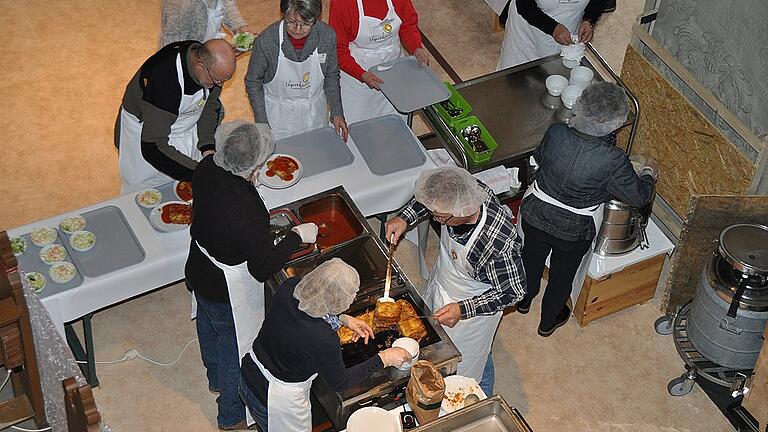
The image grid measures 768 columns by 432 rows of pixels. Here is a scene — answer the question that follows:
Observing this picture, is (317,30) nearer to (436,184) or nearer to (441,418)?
(436,184)

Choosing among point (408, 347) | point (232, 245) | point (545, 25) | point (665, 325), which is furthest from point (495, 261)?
point (545, 25)

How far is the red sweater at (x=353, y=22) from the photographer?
523 centimetres

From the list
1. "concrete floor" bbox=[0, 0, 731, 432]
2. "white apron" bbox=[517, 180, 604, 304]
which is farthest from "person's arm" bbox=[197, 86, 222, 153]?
"white apron" bbox=[517, 180, 604, 304]

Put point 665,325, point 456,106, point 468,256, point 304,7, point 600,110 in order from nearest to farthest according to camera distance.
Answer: point 468,256 < point 600,110 < point 304,7 < point 456,106 < point 665,325

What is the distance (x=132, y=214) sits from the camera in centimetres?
479

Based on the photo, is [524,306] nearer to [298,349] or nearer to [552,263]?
[552,263]

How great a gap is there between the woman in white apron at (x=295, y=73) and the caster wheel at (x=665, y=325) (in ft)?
6.89

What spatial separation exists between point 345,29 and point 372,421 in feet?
8.29

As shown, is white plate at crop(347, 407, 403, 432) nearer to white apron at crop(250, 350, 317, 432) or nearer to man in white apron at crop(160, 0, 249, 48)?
white apron at crop(250, 350, 317, 432)

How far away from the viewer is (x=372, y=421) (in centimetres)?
357

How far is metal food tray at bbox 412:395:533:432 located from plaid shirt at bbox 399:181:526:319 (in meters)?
0.62

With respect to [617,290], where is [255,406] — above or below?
above

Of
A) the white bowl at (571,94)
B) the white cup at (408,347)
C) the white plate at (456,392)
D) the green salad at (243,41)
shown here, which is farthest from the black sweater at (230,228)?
the white bowl at (571,94)

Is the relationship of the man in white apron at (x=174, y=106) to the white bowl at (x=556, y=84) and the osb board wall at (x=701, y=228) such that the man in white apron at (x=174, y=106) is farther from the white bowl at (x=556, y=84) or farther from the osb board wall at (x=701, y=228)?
the osb board wall at (x=701, y=228)
